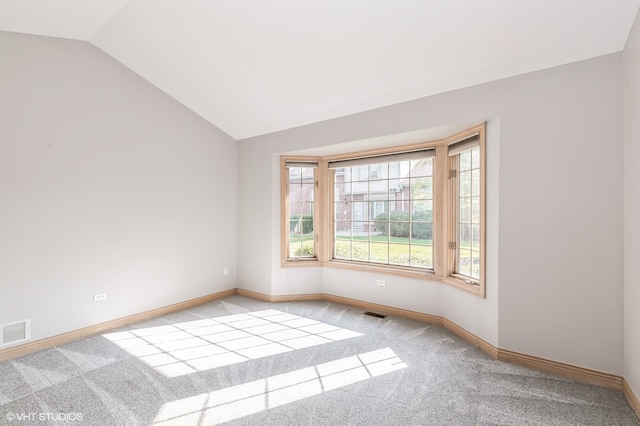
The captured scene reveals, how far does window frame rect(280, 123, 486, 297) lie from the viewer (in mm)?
3062

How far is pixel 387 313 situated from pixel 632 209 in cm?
259

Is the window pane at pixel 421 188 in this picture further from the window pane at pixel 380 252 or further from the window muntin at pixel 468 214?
the window pane at pixel 380 252

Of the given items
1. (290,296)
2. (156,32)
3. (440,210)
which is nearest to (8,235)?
(156,32)

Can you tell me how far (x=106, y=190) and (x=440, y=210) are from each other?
374cm

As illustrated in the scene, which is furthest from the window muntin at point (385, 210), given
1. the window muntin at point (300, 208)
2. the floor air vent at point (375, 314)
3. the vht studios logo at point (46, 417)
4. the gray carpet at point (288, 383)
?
the vht studios logo at point (46, 417)

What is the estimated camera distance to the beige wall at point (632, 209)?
2.03m

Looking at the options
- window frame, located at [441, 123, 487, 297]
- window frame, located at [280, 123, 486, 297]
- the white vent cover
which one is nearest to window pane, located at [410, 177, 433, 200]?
window frame, located at [280, 123, 486, 297]

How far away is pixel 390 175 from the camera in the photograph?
4180mm

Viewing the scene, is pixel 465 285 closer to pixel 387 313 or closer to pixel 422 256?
pixel 422 256

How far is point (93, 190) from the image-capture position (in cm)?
336

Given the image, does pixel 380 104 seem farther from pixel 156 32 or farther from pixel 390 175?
pixel 156 32

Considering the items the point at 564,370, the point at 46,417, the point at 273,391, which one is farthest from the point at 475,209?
the point at 46,417

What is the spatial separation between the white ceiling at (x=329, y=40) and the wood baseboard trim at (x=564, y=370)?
235cm

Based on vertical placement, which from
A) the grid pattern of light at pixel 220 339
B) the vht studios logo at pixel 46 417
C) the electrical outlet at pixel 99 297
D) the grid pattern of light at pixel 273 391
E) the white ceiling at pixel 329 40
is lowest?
the vht studios logo at pixel 46 417
